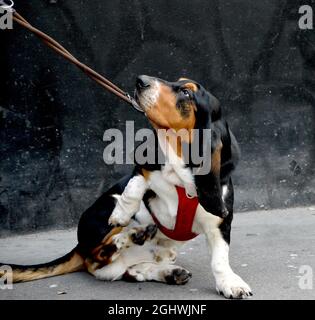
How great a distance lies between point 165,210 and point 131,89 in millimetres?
1654

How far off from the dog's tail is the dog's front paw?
449 mm

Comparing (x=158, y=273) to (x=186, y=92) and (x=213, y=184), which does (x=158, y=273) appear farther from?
(x=186, y=92)

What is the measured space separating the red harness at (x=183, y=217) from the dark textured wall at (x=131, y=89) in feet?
4.86

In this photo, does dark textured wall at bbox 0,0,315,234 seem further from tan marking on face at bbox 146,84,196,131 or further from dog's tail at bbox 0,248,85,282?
tan marking on face at bbox 146,84,196,131

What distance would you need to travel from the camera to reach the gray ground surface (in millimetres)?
3432

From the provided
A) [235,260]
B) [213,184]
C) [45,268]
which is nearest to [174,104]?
[213,184]

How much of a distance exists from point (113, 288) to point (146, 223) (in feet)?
1.23

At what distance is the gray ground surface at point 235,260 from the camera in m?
3.43

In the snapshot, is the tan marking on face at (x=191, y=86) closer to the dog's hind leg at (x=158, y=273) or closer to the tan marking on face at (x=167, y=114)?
the tan marking on face at (x=167, y=114)

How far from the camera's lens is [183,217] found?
3.28 metres

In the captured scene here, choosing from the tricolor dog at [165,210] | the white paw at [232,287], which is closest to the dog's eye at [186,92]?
the tricolor dog at [165,210]

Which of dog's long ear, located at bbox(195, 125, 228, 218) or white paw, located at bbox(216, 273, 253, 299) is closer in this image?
dog's long ear, located at bbox(195, 125, 228, 218)

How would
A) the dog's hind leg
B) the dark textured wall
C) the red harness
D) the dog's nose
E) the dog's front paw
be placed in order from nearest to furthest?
the dog's nose, the red harness, the dog's front paw, the dog's hind leg, the dark textured wall

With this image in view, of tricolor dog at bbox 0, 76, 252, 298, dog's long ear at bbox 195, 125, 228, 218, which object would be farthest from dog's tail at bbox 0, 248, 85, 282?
dog's long ear at bbox 195, 125, 228, 218
